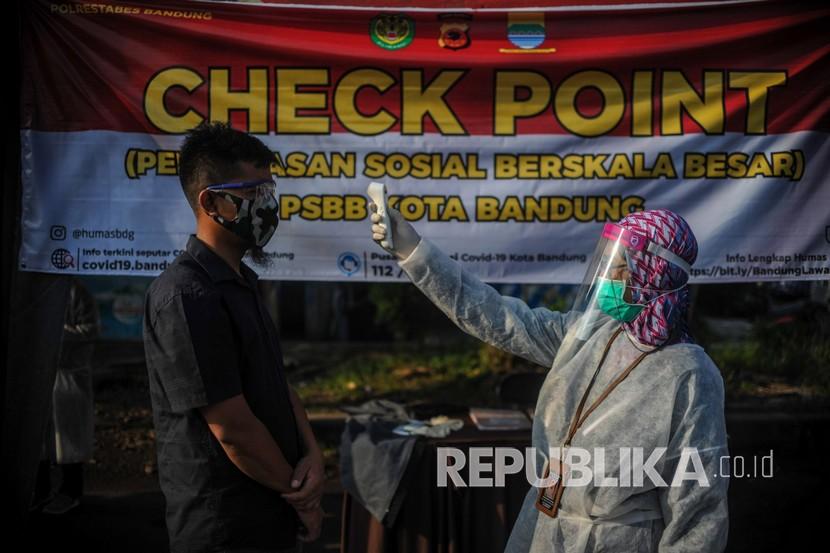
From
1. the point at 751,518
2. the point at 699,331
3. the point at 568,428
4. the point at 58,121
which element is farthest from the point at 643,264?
the point at 699,331

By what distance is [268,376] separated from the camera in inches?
99.9

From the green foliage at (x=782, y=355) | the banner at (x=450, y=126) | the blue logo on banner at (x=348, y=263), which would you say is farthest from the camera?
the green foliage at (x=782, y=355)

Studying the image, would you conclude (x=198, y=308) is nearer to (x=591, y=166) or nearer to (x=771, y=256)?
(x=591, y=166)

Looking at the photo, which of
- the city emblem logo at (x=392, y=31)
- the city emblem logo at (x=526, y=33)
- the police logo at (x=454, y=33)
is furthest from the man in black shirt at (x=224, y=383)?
the city emblem logo at (x=526, y=33)

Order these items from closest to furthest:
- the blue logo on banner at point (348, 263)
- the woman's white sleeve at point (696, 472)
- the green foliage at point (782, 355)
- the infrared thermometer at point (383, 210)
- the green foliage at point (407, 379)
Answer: the woman's white sleeve at point (696, 472) → the infrared thermometer at point (383, 210) → the blue logo on banner at point (348, 263) → the green foliage at point (407, 379) → the green foliage at point (782, 355)

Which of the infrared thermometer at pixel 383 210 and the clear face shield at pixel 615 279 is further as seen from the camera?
the infrared thermometer at pixel 383 210

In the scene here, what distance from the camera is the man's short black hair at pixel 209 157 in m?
2.56

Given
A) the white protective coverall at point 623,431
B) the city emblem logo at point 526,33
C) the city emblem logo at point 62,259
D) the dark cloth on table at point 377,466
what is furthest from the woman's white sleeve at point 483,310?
the city emblem logo at point 62,259

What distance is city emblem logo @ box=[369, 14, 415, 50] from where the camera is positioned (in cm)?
396

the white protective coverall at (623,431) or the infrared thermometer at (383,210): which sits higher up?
the infrared thermometer at (383,210)

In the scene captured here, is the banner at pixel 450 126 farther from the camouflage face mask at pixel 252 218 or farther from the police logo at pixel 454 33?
the camouflage face mask at pixel 252 218

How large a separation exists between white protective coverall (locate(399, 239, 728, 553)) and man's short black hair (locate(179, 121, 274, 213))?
65 centimetres

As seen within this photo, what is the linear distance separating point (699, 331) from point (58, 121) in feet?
27.7
